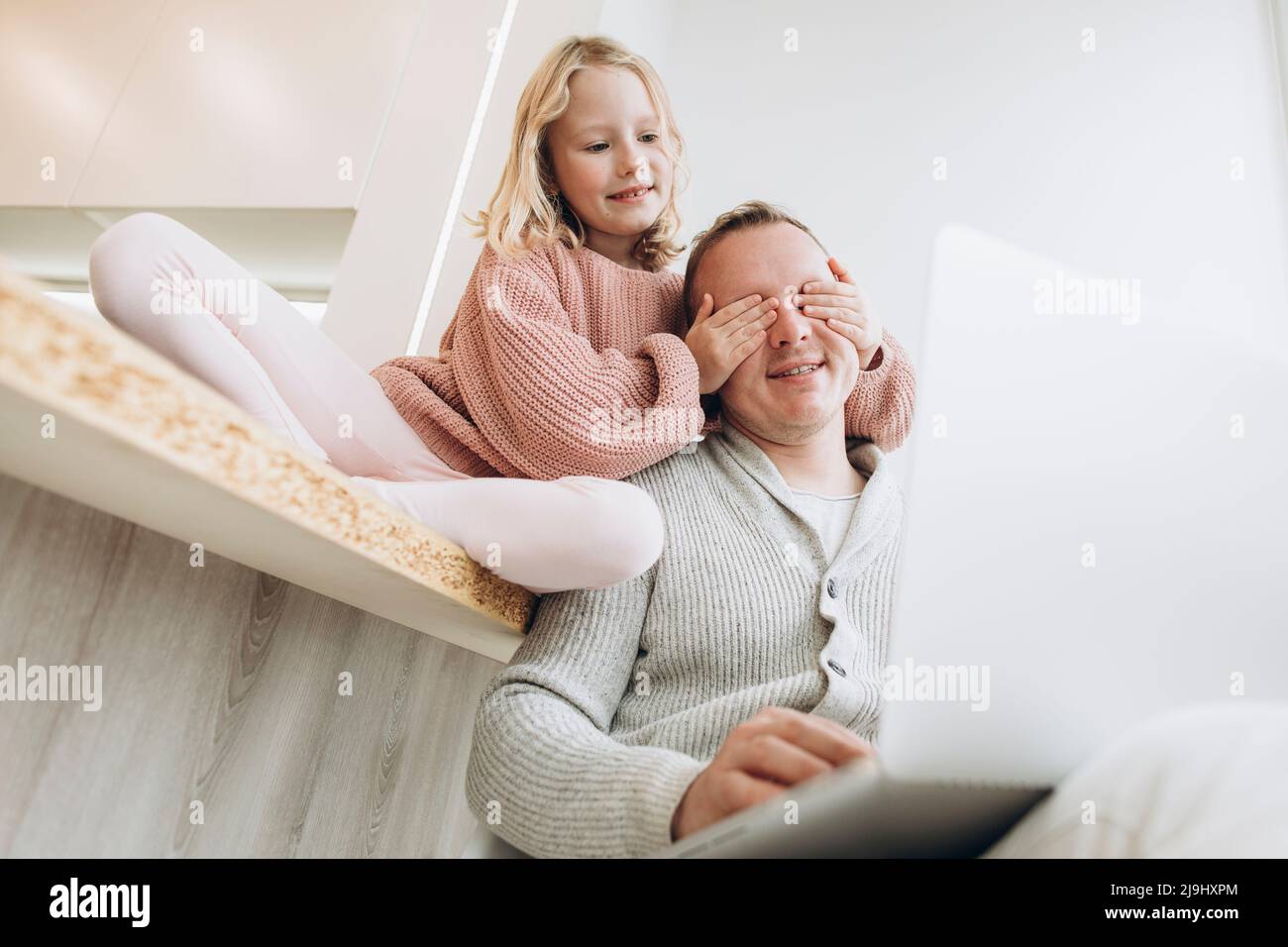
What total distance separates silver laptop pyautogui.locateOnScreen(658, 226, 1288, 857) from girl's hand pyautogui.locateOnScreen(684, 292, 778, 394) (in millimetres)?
524

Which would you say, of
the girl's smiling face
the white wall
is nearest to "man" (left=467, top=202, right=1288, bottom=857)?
the girl's smiling face

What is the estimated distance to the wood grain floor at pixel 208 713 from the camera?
558 mm

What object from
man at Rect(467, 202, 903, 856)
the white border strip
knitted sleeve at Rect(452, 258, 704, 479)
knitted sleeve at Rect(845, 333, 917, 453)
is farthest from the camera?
the white border strip

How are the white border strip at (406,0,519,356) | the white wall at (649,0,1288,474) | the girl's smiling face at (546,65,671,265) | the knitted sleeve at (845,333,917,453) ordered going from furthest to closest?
the white border strip at (406,0,519,356)
the white wall at (649,0,1288,474)
the girl's smiling face at (546,65,671,265)
the knitted sleeve at (845,333,917,453)

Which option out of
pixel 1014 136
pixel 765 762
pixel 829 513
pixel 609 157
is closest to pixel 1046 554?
pixel 765 762

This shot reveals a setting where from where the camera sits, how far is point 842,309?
3.34ft

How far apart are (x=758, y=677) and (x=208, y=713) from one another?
0.48m

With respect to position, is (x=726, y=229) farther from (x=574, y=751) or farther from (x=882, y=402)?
(x=574, y=751)

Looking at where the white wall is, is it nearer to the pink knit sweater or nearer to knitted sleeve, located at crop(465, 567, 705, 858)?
the pink knit sweater

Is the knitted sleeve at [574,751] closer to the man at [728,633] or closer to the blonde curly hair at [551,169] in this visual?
the man at [728,633]

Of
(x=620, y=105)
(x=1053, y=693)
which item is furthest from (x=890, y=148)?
(x=1053, y=693)

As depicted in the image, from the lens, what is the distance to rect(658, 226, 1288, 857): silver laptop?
1.30 ft

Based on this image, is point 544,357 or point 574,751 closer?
point 574,751

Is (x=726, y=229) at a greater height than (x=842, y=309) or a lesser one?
greater
